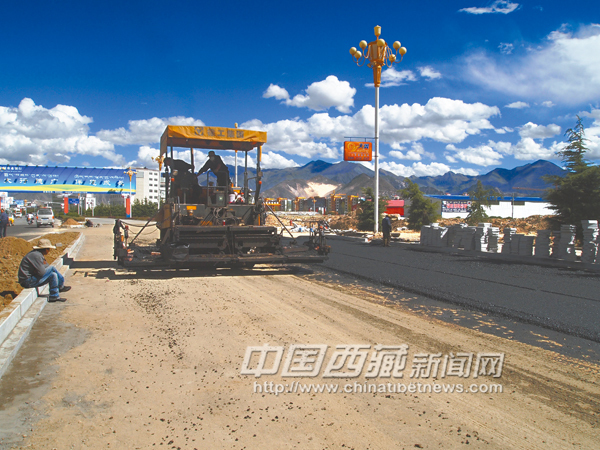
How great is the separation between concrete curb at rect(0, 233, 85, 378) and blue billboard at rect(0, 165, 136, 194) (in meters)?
55.8

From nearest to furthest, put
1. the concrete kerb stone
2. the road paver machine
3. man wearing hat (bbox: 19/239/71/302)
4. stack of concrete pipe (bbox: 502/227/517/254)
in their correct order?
man wearing hat (bbox: 19/239/71/302)
the road paver machine
the concrete kerb stone
stack of concrete pipe (bbox: 502/227/517/254)

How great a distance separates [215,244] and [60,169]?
61793mm

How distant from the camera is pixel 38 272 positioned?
701cm

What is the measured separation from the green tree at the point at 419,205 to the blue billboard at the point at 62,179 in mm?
39983

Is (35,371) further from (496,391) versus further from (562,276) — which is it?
(562,276)

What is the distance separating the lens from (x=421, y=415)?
3.38m

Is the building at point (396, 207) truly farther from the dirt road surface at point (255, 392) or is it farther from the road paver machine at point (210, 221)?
the dirt road surface at point (255, 392)

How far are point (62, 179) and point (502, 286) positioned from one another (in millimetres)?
64808

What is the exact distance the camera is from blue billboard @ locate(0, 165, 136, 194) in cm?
5925

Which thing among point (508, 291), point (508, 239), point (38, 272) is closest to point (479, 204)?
point (508, 239)

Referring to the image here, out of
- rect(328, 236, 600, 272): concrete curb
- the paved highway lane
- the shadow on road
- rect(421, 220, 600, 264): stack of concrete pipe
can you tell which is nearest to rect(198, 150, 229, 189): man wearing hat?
the shadow on road

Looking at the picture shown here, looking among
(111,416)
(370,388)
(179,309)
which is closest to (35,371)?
(111,416)

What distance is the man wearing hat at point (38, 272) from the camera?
274 inches

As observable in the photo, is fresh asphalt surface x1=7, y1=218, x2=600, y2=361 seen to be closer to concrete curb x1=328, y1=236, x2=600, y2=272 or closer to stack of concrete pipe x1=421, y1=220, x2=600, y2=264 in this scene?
concrete curb x1=328, y1=236, x2=600, y2=272
